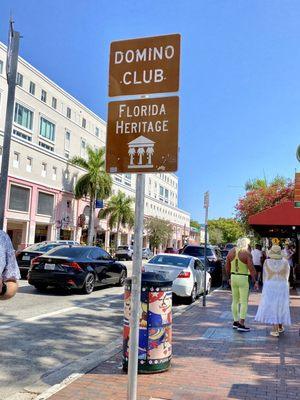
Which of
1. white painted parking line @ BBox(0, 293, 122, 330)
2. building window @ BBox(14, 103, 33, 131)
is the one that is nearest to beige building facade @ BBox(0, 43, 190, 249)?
building window @ BBox(14, 103, 33, 131)

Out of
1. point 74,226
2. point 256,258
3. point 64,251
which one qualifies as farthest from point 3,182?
point 74,226

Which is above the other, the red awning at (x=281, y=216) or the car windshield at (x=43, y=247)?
the red awning at (x=281, y=216)

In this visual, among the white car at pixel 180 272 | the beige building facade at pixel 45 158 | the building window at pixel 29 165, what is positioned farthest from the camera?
the building window at pixel 29 165

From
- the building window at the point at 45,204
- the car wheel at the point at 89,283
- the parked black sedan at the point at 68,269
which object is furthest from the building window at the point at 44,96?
the car wheel at the point at 89,283

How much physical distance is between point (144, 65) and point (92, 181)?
40592mm

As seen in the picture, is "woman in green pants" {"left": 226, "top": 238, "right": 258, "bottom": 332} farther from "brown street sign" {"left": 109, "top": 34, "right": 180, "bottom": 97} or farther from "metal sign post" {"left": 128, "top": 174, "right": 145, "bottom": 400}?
"brown street sign" {"left": 109, "top": 34, "right": 180, "bottom": 97}

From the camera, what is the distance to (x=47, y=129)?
4831cm

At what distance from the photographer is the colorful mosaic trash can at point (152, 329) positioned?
5777mm

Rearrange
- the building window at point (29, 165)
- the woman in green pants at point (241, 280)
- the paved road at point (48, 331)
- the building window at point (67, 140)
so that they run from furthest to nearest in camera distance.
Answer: the building window at point (67, 140)
the building window at point (29, 165)
the woman in green pants at point (241, 280)
the paved road at point (48, 331)

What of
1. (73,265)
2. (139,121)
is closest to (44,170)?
(73,265)

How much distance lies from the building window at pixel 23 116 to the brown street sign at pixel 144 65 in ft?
132

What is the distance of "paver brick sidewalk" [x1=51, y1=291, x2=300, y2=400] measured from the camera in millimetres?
5023

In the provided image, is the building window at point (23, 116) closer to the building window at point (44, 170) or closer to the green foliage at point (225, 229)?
the building window at point (44, 170)

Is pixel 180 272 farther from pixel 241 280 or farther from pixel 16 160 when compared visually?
pixel 16 160
